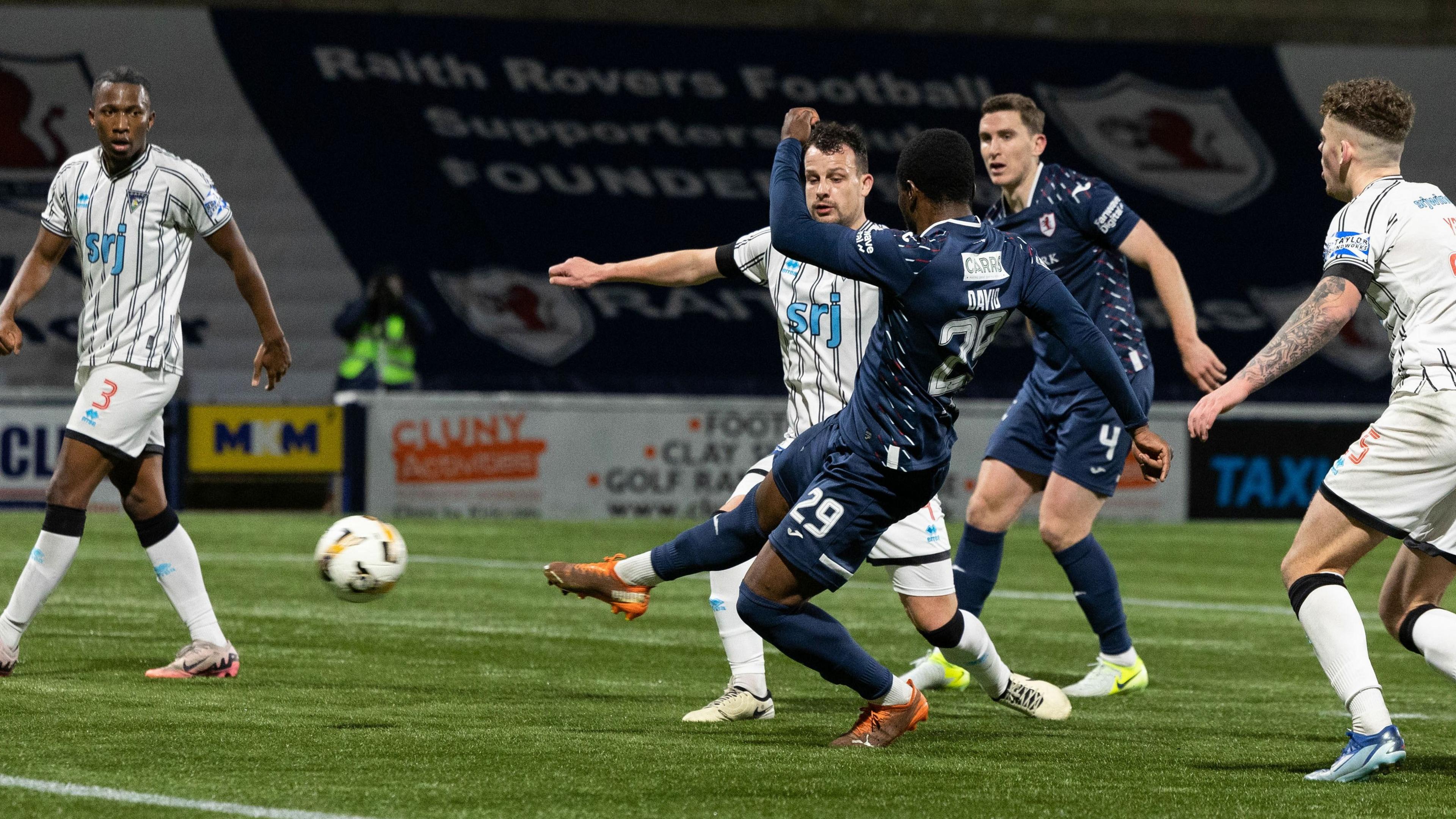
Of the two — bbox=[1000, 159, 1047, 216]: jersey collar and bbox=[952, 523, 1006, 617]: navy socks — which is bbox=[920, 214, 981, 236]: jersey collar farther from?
bbox=[952, 523, 1006, 617]: navy socks

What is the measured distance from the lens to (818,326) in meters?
6.36

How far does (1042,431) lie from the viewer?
301 inches

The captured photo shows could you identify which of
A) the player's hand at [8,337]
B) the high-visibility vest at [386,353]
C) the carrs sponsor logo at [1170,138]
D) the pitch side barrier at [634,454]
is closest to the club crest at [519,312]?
the high-visibility vest at [386,353]

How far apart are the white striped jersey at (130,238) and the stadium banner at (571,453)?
32.2 ft

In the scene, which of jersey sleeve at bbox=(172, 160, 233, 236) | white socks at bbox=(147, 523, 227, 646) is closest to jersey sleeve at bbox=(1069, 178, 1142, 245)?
jersey sleeve at bbox=(172, 160, 233, 236)

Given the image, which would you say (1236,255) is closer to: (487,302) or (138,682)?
(487,302)

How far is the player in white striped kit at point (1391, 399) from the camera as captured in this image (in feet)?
17.0

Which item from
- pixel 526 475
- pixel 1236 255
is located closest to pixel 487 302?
pixel 526 475

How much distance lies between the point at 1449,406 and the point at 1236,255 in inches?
813

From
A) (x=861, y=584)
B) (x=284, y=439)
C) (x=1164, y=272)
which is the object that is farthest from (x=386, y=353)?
(x=1164, y=272)

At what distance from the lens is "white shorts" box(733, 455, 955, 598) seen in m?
6.30

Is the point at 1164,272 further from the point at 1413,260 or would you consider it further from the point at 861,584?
the point at 861,584

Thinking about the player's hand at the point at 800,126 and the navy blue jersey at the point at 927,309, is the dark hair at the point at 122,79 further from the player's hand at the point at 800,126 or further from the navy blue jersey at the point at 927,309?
the navy blue jersey at the point at 927,309

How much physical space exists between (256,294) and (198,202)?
0.41 metres
